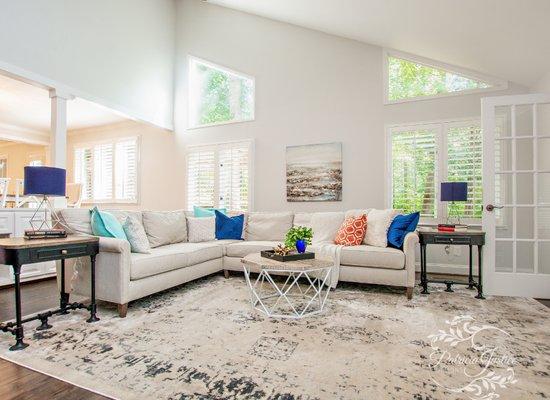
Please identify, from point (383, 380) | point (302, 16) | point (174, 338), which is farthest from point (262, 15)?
point (383, 380)

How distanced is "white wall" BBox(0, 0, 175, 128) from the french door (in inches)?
199

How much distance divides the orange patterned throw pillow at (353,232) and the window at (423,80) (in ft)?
6.38

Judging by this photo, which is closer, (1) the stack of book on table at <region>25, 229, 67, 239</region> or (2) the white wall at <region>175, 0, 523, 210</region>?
(1) the stack of book on table at <region>25, 229, 67, 239</region>

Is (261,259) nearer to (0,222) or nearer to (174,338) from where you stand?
(174,338)

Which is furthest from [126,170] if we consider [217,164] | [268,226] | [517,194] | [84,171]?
[517,194]

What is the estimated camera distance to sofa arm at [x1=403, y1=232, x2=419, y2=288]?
3246 mm

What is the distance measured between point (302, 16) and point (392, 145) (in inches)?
90.2

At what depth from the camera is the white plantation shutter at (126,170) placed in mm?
6633

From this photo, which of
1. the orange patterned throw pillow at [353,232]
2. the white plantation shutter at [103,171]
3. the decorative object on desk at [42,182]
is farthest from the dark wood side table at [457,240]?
the white plantation shutter at [103,171]

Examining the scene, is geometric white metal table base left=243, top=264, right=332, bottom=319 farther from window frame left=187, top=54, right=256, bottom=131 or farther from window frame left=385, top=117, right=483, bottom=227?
window frame left=187, top=54, right=256, bottom=131

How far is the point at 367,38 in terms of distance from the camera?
4535 millimetres

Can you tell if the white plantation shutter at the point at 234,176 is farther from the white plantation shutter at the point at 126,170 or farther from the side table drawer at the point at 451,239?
the side table drawer at the point at 451,239

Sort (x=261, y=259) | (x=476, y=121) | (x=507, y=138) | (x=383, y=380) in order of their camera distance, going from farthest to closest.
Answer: (x=476, y=121) → (x=507, y=138) → (x=261, y=259) → (x=383, y=380)

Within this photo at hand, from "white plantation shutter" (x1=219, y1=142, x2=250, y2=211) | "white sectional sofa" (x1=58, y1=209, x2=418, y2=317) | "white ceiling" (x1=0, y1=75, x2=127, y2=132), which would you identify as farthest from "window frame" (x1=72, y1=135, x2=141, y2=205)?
"white sectional sofa" (x1=58, y1=209, x2=418, y2=317)
